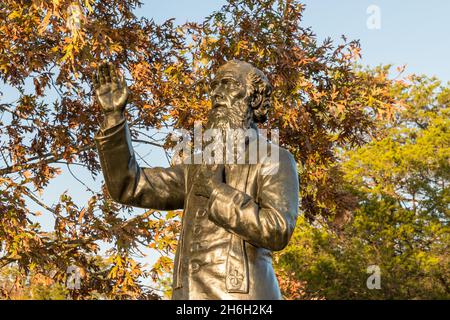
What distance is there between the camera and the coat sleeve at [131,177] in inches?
148

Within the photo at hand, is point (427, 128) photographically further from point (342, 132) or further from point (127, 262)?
point (127, 262)

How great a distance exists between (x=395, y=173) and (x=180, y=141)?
52.7ft

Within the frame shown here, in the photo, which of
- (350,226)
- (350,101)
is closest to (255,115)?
(350,101)

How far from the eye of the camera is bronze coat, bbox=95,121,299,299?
350 centimetres

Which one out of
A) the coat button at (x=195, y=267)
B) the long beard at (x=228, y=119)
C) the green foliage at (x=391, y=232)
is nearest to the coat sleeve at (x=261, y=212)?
the coat button at (x=195, y=267)

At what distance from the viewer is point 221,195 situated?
3.56m

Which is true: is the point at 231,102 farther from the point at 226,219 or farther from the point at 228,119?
the point at 226,219

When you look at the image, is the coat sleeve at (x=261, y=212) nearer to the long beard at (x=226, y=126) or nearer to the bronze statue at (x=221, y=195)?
the bronze statue at (x=221, y=195)

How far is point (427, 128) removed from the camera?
82.0 feet
